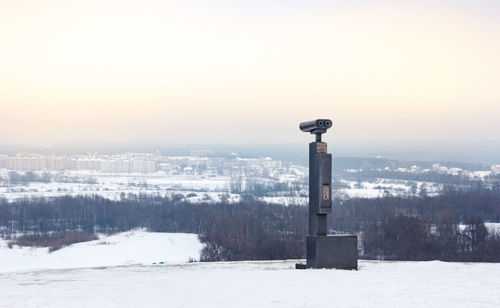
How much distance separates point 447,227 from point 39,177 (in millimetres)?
118947

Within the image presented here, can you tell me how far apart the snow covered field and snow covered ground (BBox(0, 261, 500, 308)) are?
1cm

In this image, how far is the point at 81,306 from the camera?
8172 millimetres

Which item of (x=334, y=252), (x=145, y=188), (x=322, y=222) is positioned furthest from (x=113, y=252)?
(x=145, y=188)

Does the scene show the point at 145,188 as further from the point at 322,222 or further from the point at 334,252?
the point at 334,252

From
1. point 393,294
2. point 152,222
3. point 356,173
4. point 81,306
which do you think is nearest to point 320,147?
point 393,294

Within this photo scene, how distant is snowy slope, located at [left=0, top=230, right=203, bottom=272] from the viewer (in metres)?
42.9

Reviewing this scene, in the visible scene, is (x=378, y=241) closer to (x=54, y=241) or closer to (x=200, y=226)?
(x=200, y=226)

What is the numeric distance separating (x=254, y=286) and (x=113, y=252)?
40806 millimetres

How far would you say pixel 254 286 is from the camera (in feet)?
32.1

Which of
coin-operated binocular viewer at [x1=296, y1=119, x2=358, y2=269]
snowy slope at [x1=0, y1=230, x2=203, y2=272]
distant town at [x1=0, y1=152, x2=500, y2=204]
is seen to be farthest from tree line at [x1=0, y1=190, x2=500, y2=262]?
coin-operated binocular viewer at [x1=296, y1=119, x2=358, y2=269]

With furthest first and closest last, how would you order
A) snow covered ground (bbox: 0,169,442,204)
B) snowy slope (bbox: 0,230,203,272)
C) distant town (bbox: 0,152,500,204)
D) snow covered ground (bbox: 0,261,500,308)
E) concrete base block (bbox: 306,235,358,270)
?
distant town (bbox: 0,152,500,204) → snow covered ground (bbox: 0,169,442,204) → snowy slope (bbox: 0,230,203,272) → concrete base block (bbox: 306,235,358,270) → snow covered ground (bbox: 0,261,500,308)

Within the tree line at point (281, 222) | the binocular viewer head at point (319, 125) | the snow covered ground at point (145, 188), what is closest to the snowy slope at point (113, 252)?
the tree line at point (281, 222)

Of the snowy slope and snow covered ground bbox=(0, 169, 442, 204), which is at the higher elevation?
snow covered ground bbox=(0, 169, 442, 204)

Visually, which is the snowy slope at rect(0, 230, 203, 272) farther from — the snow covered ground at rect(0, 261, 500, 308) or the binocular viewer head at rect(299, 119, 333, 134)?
the snow covered ground at rect(0, 261, 500, 308)
